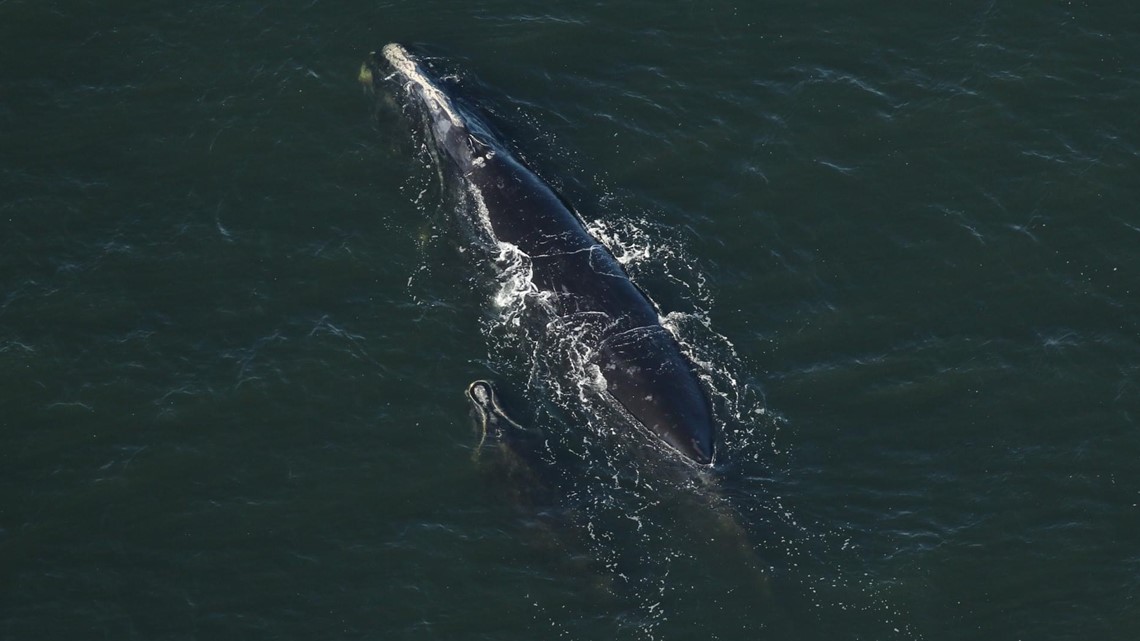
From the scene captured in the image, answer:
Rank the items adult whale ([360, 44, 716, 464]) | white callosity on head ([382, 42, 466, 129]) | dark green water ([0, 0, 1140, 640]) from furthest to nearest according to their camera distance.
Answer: white callosity on head ([382, 42, 466, 129])
adult whale ([360, 44, 716, 464])
dark green water ([0, 0, 1140, 640])

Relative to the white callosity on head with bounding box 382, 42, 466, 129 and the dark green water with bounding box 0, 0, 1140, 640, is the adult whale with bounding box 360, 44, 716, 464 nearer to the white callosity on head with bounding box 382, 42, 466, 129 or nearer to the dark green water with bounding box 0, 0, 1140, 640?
the white callosity on head with bounding box 382, 42, 466, 129

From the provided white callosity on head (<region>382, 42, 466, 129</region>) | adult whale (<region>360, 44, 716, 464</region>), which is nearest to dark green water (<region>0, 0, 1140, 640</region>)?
adult whale (<region>360, 44, 716, 464</region>)

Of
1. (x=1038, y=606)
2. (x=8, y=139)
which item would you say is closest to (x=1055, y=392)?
(x=1038, y=606)

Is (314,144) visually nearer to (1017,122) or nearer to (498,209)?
(498,209)

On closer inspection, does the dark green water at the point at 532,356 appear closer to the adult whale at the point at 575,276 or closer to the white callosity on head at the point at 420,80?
the adult whale at the point at 575,276

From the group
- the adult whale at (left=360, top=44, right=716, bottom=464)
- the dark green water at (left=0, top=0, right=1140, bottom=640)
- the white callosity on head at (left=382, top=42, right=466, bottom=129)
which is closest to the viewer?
the dark green water at (left=0, top=0, right=1140, bottom=640)

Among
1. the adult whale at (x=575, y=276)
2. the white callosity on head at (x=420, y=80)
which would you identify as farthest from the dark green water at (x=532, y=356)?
the white callosity on head at (x=420, y=80)
